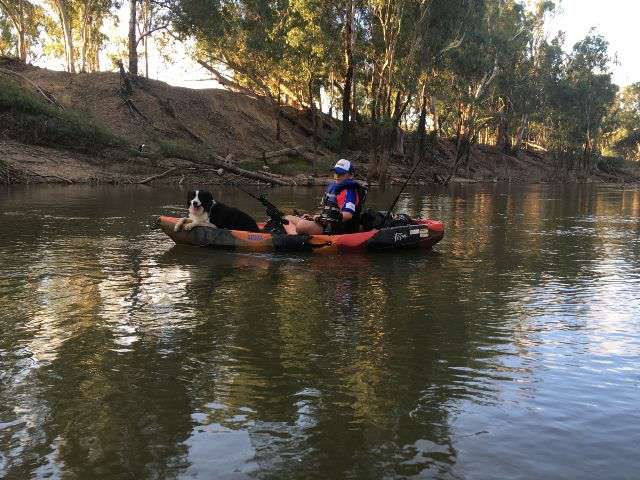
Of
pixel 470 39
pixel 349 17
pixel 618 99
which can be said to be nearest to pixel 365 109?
pixel 470 39

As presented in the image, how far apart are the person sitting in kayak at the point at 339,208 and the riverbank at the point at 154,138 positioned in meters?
8.83

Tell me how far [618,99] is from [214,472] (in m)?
104

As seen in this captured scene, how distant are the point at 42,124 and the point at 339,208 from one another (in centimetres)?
2135

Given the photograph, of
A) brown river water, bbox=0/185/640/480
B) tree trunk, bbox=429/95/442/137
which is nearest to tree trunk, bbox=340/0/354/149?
tree trunk, bbox=429/95/442/137

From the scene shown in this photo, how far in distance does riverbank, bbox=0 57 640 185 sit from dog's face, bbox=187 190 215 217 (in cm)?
822

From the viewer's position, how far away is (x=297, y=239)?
1043 centimetres

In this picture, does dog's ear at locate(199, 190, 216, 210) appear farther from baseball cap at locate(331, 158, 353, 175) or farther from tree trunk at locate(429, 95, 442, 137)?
tree trunk at locate(429, 95, 442, 137)

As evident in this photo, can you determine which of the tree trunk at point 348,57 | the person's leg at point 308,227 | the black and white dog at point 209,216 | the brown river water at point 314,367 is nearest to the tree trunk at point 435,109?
the tree trunk at point 348,57

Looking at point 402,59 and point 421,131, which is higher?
point 402,59

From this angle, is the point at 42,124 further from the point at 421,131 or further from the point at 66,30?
the point at 421,131

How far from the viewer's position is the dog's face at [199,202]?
10.6 meters

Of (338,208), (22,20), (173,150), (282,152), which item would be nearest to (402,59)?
(282,152)

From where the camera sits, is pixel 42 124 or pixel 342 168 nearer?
pixel 342 168

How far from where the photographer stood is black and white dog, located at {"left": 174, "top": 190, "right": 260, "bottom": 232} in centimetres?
1064
